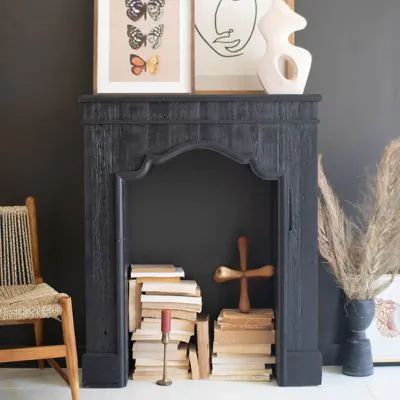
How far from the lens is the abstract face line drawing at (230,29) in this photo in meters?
3.04

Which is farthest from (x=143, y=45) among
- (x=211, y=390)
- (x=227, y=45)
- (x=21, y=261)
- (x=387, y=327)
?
(x=387, y=327)

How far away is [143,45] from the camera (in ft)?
9.89

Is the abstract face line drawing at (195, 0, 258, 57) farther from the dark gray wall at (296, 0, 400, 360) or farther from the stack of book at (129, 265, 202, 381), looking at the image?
the stack of book at (129, 265, 202, 381)

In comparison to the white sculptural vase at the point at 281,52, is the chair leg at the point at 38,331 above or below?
below

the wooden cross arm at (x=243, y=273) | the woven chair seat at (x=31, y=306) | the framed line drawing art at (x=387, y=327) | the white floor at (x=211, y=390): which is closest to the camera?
the woven chair seat at (x=31, y=306)

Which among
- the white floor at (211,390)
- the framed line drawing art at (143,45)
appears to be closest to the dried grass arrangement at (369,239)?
the white floor at (211,390)

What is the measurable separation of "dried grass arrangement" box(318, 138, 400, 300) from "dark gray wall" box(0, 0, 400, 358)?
0.70 feet

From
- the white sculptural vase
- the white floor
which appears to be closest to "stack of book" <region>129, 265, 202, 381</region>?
the white floor

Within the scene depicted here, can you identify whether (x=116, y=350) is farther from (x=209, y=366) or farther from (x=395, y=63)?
(x=395, y=63)

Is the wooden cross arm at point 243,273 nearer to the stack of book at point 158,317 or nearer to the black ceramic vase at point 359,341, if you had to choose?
the stack of book at point 158,317

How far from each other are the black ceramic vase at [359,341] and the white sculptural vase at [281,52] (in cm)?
96

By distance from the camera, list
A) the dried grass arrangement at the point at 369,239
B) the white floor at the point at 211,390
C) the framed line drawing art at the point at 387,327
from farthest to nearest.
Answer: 1. the framed line drawing art at the point at 387,327
2. the dried grass arrangement at the point at 369,239
3. the white floor at the point at 211,390

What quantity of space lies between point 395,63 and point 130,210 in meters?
1.39

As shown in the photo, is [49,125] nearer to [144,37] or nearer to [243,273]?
[144,37]
